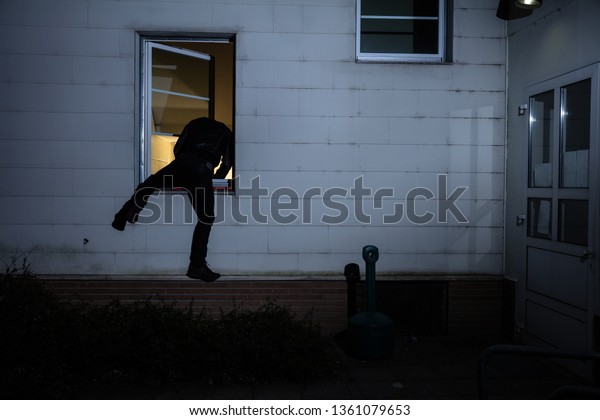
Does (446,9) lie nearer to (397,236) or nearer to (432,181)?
(432,181)

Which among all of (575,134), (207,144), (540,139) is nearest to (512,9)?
(540,139)

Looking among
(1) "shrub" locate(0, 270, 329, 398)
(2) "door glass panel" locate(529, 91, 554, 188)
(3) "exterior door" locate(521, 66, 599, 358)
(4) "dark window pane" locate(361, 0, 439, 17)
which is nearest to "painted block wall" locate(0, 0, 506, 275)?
(4) "dark window pane" locate(361, 0, 439, 17)

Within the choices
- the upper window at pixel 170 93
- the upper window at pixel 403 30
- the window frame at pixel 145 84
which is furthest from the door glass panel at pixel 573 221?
the upper window at pixel 170 93

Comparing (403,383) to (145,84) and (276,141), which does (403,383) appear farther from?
(145,84)

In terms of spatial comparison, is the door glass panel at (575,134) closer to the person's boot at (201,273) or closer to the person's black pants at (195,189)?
the person's black pants at (195,189)

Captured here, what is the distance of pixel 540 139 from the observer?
246 inches

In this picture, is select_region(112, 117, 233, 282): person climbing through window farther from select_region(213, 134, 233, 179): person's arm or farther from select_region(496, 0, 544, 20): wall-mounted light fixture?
select_region(496, 0, 544, 20): wall-mounted light fixture

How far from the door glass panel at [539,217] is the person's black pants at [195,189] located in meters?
3.70

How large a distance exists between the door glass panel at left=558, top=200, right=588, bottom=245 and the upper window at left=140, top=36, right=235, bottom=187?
3.79 m

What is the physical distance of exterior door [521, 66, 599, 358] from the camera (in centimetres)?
536

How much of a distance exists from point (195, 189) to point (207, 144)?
0.56 metres

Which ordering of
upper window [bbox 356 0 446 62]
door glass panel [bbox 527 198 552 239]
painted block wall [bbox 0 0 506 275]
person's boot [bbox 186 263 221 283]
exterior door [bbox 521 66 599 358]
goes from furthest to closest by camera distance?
1. upper window [bbox 356 0 446 62]
2. person's boot [bbox 186 263 221 283]
3. painted block wall [bbox 0 0 506 275]
4. door glass panel [bbox 527 198 552 239]
5. exterior door [bbox 521 66 599 358]
